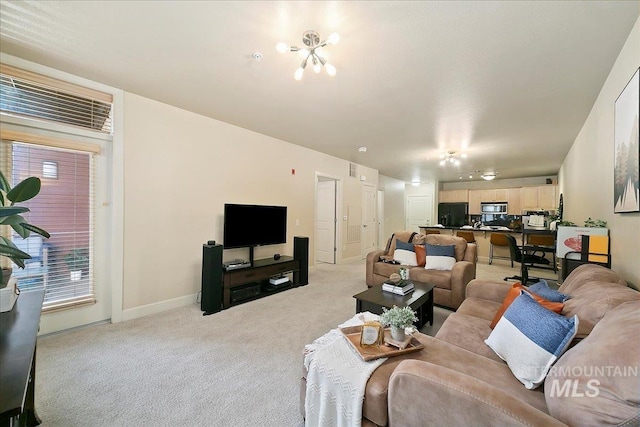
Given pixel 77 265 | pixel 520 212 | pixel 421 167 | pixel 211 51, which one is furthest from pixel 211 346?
pixel 520 212

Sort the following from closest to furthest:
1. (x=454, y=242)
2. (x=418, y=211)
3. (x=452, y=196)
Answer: (x=454, y=242) → (x=452, y=196) → (x=418, y=211)

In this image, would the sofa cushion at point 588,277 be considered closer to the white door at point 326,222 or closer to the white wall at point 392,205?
the white door at point 326,222

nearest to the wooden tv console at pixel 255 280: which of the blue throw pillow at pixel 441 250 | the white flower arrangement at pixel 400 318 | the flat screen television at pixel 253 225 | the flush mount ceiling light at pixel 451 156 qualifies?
the flat screen television at pixel 253 225

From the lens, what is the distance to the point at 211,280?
3.18 meters

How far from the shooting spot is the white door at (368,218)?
7.08 m

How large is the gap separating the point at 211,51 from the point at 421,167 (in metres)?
5.97

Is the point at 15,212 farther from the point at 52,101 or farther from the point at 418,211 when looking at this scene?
the point at 418,211

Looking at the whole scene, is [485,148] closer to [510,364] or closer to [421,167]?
[421,167]

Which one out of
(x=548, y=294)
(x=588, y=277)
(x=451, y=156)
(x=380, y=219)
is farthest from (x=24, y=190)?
(x=380, y=219)

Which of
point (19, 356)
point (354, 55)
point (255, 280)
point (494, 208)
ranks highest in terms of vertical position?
point (354, 55)

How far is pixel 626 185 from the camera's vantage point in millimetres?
1804

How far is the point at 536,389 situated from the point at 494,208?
8.28m

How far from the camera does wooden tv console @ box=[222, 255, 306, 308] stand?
11.1ft

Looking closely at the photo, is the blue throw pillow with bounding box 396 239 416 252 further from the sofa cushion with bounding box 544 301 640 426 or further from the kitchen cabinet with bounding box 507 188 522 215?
the kitchen cabinet with bounding box 507 188 522 215
